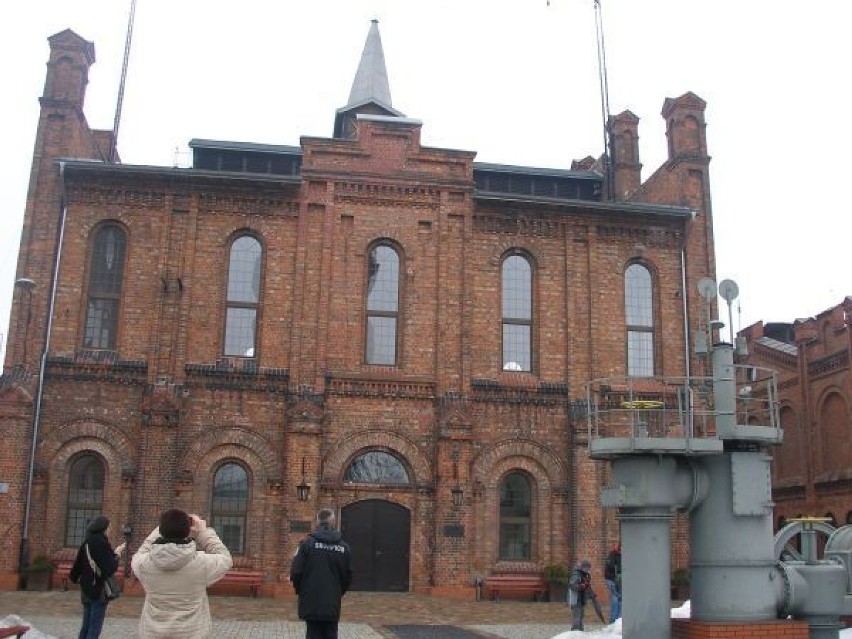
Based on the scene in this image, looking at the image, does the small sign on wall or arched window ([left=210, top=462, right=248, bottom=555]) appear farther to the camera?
arched window ([left=210, top=462, right=248, bottom=555])

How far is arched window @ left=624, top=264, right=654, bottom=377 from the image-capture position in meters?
26.9

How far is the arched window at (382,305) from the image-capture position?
25734mm

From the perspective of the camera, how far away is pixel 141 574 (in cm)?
706

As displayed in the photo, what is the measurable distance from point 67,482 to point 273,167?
11.0 m

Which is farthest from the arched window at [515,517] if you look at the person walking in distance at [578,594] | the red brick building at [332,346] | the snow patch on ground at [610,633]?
the snow patch on ground at [610,633]

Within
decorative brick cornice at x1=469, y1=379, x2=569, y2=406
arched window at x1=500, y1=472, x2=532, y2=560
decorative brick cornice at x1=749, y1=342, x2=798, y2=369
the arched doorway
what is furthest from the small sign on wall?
decorative brick cornice at x1=749, y1=342, x2=798, y2=369

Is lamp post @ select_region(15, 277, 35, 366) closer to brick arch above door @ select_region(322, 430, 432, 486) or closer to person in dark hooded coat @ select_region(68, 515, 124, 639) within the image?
brick arch above door @ select_region(322, 430, 432, 486)

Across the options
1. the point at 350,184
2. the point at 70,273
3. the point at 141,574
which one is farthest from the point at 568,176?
the point at 141,574

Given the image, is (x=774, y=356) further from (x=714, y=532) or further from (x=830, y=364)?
(x=714, y=532)

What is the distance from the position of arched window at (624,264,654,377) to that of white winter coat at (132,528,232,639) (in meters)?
20.8

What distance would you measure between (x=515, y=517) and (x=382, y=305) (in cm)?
669

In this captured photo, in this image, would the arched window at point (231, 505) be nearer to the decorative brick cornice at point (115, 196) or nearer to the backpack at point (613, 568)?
the decorative brick cornice at point (115, 196)

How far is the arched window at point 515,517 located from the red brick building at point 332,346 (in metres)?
0.06

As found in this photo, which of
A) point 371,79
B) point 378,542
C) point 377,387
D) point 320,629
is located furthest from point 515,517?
point 320,629
